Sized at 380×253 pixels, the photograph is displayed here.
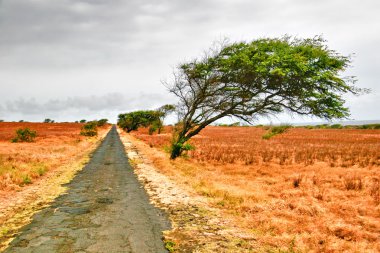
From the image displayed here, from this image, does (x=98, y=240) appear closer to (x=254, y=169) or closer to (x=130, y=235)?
(x=130, y=235)

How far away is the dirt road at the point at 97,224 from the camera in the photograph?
20.8 feet

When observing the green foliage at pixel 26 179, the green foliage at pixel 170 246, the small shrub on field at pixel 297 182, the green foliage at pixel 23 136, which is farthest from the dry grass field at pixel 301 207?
the green foliage at pixel 23 136

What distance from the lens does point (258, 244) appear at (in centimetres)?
668

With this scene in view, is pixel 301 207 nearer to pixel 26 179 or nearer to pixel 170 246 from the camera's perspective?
pixel 170 246

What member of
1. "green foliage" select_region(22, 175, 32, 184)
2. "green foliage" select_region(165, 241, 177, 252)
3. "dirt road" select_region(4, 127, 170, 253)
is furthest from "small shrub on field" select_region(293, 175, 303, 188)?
"green foliage" select_region(22, 175, 32, 184)

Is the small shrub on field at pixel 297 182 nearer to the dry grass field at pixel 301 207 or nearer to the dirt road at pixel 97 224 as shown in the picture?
the dry grass field at pixel 301 207

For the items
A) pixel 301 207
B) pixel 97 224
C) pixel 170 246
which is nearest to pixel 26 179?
pixel 97 224

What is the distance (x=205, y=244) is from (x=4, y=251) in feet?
14.1

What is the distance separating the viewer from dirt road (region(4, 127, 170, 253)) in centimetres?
635

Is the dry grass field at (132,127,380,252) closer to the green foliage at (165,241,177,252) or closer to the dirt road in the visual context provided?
the green foliage at (165,241,177,252)

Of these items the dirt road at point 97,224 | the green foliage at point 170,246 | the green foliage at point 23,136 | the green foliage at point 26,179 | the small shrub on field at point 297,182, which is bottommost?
the small shrub on field at point 297,182

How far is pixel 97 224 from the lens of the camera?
7.91 meters

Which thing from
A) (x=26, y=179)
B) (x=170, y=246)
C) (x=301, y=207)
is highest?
(x=26, y=179)

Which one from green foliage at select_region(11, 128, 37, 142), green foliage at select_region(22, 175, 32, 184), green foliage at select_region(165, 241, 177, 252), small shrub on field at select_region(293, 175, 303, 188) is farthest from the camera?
green foliage at select_region(11, 128, 37, 142)
